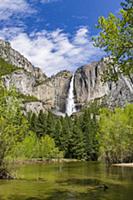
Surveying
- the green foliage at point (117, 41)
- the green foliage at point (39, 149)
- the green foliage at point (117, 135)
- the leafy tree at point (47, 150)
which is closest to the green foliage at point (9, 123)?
the green foliage at point (117, 41)

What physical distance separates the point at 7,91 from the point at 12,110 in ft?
6.92

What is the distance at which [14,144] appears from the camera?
37812mm

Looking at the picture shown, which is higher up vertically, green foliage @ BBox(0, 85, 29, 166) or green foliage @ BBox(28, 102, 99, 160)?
green foliage @ BBox(28, 102, 99, 160)

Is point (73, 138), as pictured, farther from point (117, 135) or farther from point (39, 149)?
point (117, 135)

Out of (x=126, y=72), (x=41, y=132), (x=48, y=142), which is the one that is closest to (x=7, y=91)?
(x=126, y=72)

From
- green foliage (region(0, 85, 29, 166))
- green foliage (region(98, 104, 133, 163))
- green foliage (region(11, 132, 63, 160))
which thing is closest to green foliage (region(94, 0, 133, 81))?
green foliage (region(0, 85, 29, 166))

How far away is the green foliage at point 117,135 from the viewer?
270 ft

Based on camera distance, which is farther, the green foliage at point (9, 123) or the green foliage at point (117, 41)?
the green foliage at point (9, 123)

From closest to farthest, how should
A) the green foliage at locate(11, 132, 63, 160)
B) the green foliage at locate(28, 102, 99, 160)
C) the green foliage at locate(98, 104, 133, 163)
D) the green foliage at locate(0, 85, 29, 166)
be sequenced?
the green foliage at locate(0, 85, 29, 166) < the green foliage at locate(98, 104, 133, 163) < the green foliage at locate(11, 132, 63, 160) < the green foliage at locate(28, 102, 99, 160)

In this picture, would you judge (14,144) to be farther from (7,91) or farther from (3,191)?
(3,191)

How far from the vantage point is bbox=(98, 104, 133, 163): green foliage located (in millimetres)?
82188

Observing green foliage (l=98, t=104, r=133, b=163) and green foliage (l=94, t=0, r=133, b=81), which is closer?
green foliage (l=94, t=0, r=133, b=81)

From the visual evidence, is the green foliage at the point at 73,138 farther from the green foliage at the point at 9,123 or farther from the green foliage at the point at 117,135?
the green foliage at the point at 9,123

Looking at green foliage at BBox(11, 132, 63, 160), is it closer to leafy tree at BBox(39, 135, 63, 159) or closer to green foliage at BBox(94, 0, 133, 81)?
leafy tree at BBox(39, 135, 63, 159)
